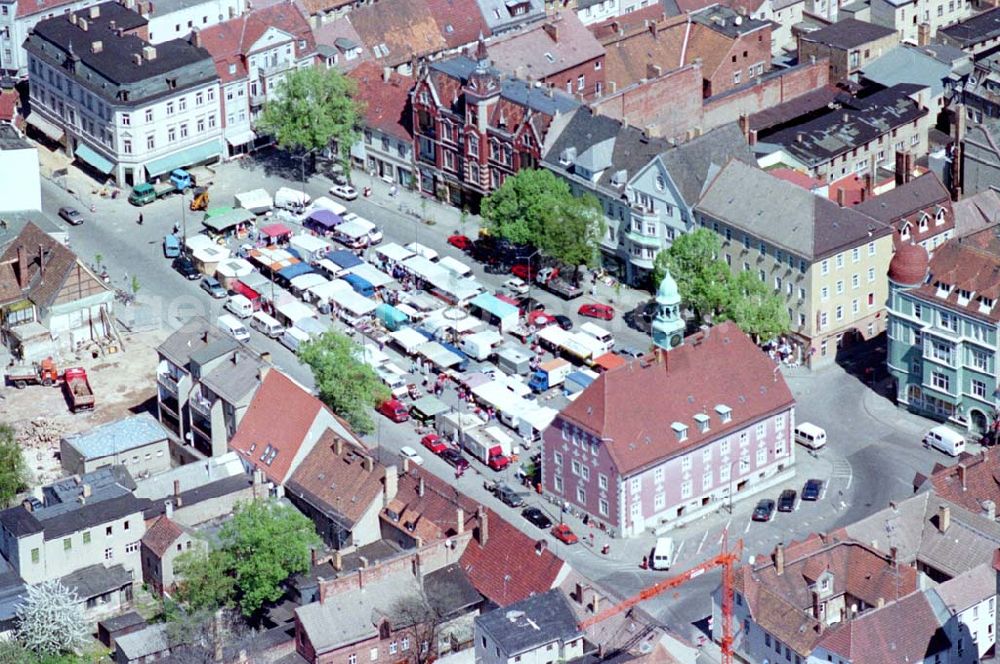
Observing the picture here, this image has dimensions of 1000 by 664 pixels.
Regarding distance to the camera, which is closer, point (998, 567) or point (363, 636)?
point (998, 567)

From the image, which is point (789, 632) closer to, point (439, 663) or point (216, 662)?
point (439, 663)

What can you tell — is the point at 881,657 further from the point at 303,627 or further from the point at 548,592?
the point at 303,627

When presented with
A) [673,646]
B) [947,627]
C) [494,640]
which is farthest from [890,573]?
[494,640]

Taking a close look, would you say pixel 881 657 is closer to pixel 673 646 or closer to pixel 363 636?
pixel 673 646

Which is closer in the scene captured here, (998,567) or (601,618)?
(998,567)

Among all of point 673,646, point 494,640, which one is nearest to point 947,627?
point 673,646
